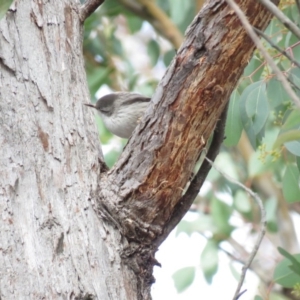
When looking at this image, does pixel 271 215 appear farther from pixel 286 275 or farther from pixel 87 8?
pixel 87 8

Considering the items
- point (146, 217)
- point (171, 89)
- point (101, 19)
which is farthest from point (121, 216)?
point (101, 19)

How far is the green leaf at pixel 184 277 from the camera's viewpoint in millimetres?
3902

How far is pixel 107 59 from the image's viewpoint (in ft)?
17.2

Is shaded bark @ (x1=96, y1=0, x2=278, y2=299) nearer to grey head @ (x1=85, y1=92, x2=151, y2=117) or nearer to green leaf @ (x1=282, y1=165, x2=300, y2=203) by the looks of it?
green leaf @ (x1=282, y1=165, x2=300, y2=203)

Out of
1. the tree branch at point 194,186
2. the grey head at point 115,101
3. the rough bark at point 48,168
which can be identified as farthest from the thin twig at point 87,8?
the grey head at point 115,101

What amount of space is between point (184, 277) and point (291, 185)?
4.59ft

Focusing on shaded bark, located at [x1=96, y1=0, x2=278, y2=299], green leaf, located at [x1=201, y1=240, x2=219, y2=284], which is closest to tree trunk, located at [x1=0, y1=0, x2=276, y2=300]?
shaded bark, located at [x1=96, y1=0, x2=278, y2=299]

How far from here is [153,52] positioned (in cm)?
504

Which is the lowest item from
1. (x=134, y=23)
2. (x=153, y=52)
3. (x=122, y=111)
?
(x=122, y=111)

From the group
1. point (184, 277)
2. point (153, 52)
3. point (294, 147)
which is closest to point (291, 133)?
point (294, 147)

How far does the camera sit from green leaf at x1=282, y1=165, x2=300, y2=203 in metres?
2.68

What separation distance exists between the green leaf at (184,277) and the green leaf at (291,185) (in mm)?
1266

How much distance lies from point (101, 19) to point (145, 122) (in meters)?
3.18

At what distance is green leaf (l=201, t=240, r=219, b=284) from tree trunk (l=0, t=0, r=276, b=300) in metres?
1.95
